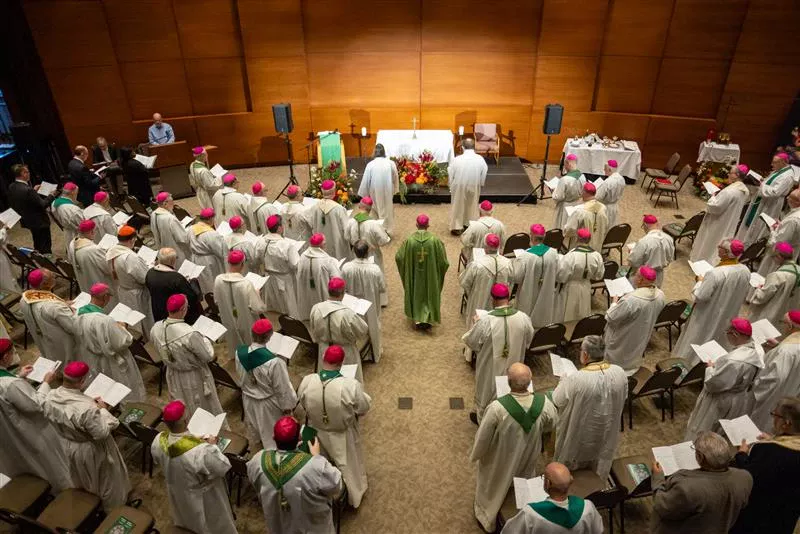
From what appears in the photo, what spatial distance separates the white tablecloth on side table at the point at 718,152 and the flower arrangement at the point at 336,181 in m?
9.05

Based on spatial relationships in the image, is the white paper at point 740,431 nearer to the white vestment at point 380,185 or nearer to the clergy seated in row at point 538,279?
the clergy seated in row at point 538,279

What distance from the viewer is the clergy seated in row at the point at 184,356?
562 centimetres

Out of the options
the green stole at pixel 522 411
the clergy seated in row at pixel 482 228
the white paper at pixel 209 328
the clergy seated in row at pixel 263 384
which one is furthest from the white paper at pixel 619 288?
the white paper at pixel 209 328

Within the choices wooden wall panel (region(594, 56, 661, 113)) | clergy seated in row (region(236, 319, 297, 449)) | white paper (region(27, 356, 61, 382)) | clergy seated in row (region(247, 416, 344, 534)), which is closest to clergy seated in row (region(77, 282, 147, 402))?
white paper (region(27, 356, 61, 382))

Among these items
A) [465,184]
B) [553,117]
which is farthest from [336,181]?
[553,117]

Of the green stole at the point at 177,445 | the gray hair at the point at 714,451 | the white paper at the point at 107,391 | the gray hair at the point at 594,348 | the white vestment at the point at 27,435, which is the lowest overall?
the white vestment at the point at 27,435

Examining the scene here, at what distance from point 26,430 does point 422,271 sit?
5.14m

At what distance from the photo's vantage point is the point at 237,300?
6.91 m

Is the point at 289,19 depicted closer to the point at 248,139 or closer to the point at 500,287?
the point at 248,139

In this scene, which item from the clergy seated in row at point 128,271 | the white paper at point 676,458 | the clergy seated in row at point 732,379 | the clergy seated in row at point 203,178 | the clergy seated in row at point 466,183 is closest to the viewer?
the white paper at point 676,458

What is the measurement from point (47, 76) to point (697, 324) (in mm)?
15244

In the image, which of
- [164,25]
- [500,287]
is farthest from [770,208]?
[164,25]

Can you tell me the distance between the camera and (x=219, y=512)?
4891 millimetres

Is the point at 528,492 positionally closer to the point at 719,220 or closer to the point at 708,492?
the point at 708,492
